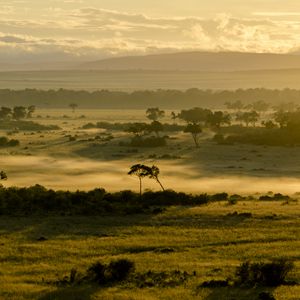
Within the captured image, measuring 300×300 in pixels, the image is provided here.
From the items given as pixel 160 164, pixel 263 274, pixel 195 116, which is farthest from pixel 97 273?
pixel 195 116

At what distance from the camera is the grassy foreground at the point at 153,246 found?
31.1 meters

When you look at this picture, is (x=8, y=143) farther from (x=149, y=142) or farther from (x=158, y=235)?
(x=158, y=235)

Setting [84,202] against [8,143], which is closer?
[84,202]

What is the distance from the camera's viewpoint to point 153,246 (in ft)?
141

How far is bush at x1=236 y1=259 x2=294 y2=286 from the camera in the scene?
106 ft

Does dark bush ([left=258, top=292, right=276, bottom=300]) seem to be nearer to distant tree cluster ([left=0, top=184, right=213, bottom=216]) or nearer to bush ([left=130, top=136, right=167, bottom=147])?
distant tree cluster ([left=0, top=184, right=213, bottom=216])

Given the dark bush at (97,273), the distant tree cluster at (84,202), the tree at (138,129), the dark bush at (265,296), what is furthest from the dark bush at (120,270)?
the tree at (138,129)

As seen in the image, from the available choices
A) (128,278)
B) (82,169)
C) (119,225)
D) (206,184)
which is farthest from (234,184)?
(128,278)

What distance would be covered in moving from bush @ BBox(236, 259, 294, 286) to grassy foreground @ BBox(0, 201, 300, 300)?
758mm

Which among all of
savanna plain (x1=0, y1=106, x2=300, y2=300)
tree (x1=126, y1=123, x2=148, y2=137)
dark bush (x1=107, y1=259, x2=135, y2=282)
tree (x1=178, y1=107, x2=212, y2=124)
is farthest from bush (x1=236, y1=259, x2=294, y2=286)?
tree (x1=178, y1=107, x2=212, y2=124)

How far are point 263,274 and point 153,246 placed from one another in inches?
460

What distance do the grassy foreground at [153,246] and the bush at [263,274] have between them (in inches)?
29.9

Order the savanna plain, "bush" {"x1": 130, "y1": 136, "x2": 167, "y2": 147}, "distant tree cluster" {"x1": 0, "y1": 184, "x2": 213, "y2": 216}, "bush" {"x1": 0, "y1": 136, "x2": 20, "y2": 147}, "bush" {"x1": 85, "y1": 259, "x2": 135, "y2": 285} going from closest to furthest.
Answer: the savanna plain < "bush" {"x1": 85, "y1": 259, "x2": 135, "y2": 285} < "distant tree cluster" {"x1": 0, "y1": 184, "x2": 213, "y2": 216} < "bush" {"x1": 0, "y1": 136, "x2": 20, "y2": 147} < "bush" {"x1": 130, "y1": 136, "x2": 167, "y2": 147}

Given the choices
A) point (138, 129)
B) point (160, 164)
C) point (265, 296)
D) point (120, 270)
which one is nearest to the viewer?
point (265, 296)
